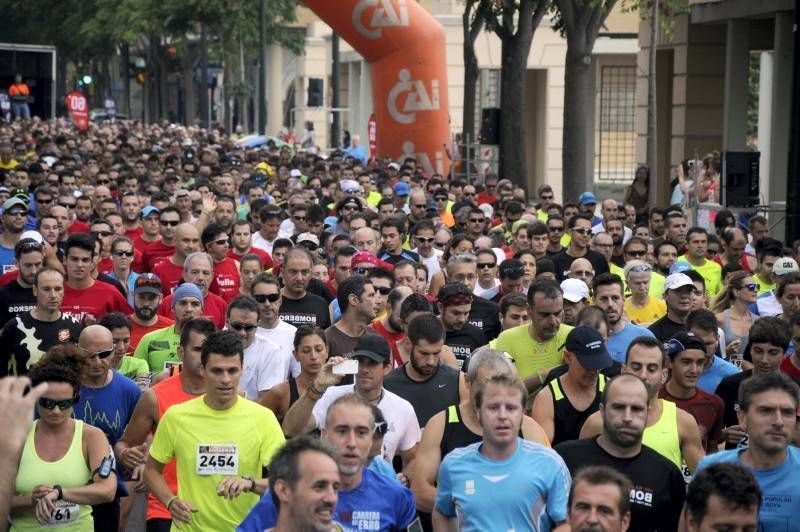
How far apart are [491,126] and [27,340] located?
Result: 18.7 m

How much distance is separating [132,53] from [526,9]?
2521 inches

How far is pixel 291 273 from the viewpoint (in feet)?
40.0

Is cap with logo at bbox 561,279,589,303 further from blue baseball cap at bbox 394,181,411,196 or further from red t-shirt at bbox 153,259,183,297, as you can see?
blue baseball cap at bbox 394,181,411,196

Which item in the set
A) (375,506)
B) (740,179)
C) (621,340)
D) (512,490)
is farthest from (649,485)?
(740,179)

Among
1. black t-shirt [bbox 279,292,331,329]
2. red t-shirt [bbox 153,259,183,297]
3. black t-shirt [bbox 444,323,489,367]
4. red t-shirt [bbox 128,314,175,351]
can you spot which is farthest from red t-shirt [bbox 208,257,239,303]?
black t-shirt [bbox 444,323,489,367]

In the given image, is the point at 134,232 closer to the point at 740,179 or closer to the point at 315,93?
the point at 740,179

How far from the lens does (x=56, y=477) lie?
7.89 m

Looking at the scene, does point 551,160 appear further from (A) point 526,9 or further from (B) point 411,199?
(B) point 411,199

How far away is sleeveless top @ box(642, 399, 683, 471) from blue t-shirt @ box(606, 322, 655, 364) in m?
2.51

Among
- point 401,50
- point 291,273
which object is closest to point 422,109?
point 401,50

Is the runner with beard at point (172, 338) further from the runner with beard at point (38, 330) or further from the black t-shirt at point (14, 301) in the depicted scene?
the black t-shirt at point (14, 301)

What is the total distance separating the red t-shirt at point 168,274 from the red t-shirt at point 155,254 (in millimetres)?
770

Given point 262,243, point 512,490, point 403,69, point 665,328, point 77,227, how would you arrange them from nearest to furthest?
point 512,490 < point 665,328 < point 262,243 < point 77,227 < point 403,69

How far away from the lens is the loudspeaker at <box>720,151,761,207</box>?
20297 millimetres
